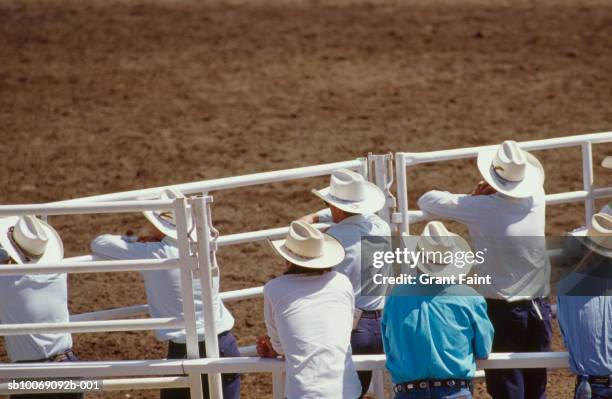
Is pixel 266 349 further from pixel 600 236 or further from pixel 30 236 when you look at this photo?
pixel 600 236

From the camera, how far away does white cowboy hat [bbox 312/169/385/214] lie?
6023 mm

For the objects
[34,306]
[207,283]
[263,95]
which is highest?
[263,95]

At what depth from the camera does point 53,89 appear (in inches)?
578

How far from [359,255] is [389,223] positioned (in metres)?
0.72

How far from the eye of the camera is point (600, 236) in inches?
217

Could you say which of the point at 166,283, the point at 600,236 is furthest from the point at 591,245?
the point at 166,283

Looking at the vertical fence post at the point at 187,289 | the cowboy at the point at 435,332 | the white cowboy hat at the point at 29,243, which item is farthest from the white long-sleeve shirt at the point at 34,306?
the cowboy at the point at 435,332

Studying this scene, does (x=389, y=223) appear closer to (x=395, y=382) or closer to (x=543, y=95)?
(x=395, y=382)

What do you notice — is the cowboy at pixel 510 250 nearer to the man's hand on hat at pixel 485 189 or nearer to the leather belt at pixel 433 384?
the man's hand on hat at pixel 485 189

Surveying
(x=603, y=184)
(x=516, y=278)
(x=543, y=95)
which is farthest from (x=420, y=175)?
(x=516, y=278)

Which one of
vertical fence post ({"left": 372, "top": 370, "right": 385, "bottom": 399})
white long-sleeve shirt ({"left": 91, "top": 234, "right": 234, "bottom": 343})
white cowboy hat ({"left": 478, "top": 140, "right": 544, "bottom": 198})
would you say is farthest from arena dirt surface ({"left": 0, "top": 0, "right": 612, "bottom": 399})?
white cowboy hat ({"left": 478, "top": 140, "right": 544, "bottom": 198})

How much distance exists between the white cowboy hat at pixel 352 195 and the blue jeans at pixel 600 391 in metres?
1.51

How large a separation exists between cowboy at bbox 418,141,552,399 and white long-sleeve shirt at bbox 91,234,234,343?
4.87 feet

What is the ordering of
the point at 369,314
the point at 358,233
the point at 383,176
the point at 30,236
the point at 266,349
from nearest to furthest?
the point at 266,349, the point at 30,236, the point at 358,233, the point at 369,314, the point at 383,176
